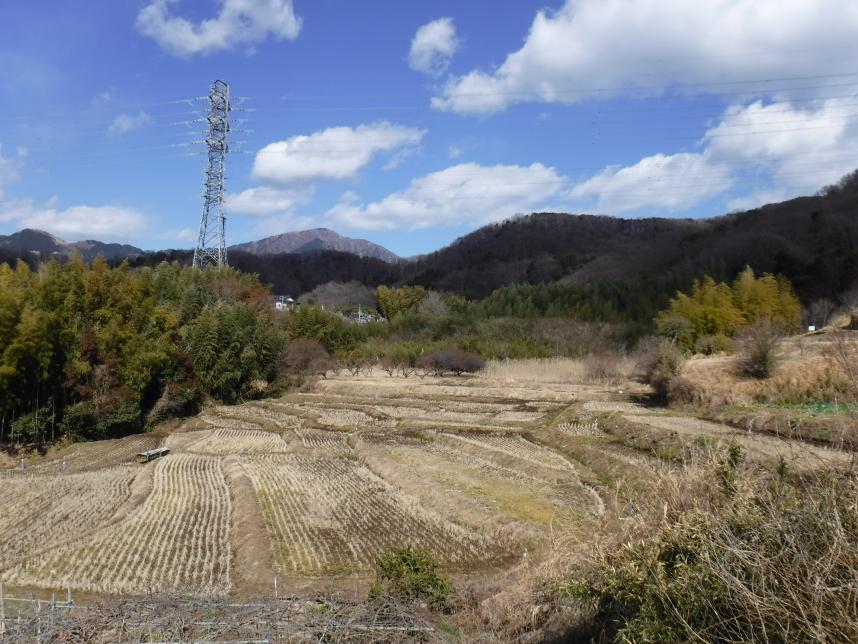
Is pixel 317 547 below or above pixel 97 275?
below

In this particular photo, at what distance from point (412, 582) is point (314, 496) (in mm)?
9106

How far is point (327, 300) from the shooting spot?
9781 cm

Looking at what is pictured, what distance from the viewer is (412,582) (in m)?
7.34

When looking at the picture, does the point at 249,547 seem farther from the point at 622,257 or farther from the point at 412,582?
the point at 622,257

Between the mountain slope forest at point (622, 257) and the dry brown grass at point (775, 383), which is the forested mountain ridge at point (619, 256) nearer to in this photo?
the mountain slope forest at point (622, 257)

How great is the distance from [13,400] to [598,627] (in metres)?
26.1

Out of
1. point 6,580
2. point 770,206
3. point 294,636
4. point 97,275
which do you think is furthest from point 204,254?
point 770,206

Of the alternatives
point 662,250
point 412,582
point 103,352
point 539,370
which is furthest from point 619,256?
point 412,582

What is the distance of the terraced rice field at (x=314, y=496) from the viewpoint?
11000 mm

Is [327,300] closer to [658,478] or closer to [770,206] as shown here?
[770,206]

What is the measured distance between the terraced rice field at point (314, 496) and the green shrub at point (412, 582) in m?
1.53

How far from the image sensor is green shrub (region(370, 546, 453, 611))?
7.21m

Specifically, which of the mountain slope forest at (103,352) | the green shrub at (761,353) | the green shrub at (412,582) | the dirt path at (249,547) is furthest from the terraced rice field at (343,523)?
the green shrub at (761,353)

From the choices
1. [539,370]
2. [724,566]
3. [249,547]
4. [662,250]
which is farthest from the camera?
[662,250]
